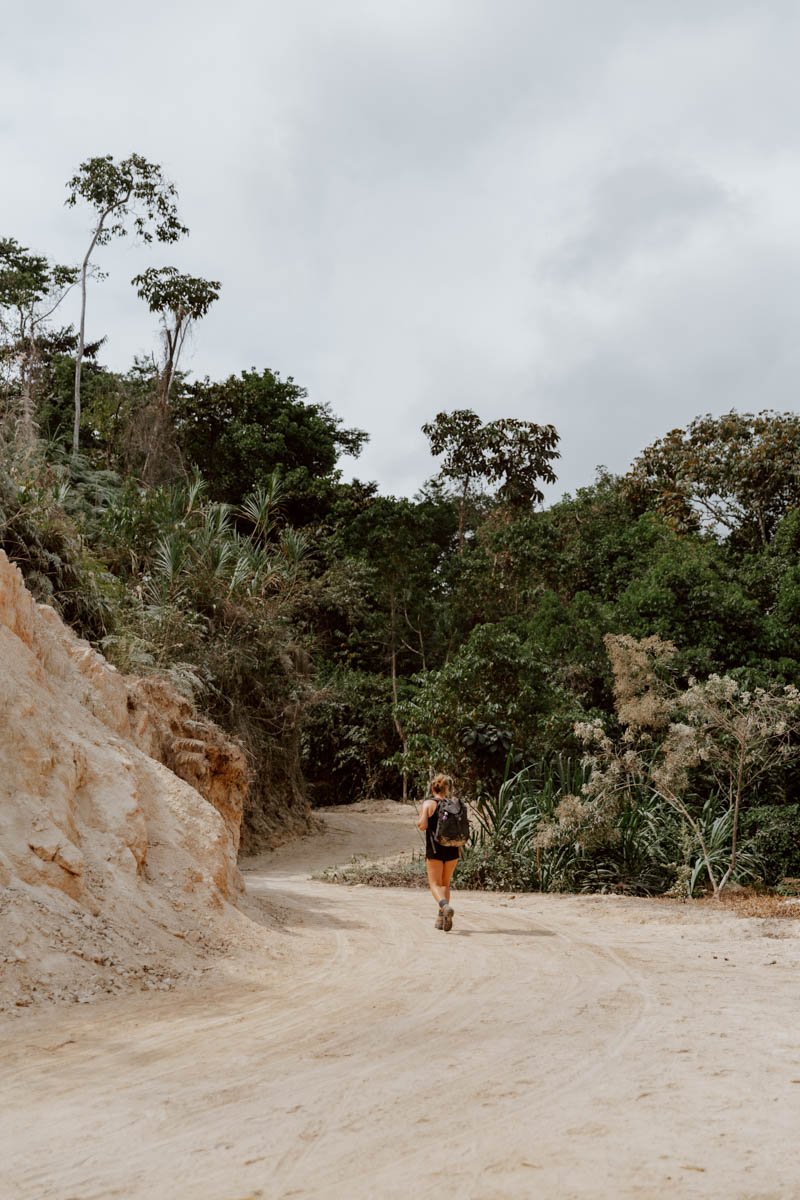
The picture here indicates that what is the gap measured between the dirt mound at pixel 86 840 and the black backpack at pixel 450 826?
1881mm

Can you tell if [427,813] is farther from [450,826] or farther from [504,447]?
[504,447]

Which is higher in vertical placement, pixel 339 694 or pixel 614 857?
pixel 339 694

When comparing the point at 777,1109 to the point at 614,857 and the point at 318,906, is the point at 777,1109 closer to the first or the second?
the point at 318,906

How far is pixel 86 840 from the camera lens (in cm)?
816

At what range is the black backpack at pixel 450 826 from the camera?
31.9 ft

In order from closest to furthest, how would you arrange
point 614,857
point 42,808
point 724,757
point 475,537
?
1. point 42,808
2. point 724,757
3. point 614,857
4. point 475,537

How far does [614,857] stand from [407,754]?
4230 mm

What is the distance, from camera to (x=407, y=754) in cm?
1672

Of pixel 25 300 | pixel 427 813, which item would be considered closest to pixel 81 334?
pixel 25 300

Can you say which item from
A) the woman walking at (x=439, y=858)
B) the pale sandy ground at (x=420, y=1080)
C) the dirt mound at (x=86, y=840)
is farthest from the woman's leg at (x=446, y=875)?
the dirt mound at (x=86, y=840)

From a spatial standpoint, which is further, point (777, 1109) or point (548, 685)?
point (548, 685)

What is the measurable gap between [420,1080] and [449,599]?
2255 centimetres

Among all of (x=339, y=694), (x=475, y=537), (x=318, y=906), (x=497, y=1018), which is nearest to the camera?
(x=497, y=1018)

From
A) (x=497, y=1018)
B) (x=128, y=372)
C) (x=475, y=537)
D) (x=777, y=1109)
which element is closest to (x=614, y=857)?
(x=497, y=1018)
